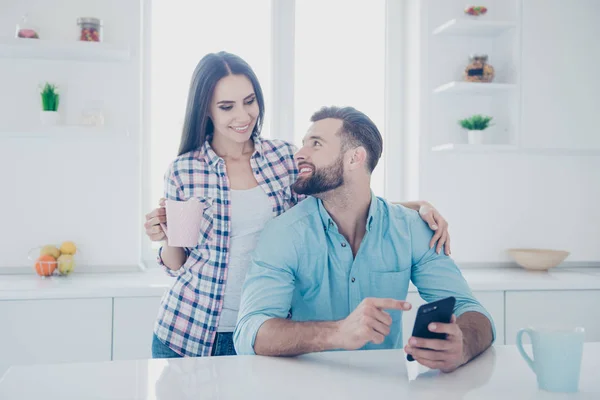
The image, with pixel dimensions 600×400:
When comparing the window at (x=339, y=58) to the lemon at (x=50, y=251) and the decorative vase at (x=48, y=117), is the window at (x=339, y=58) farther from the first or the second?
the lemon at (x=50, y=251)

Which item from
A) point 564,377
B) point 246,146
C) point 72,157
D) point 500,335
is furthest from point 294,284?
point 72,157

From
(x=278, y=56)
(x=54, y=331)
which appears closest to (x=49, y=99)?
(x=54, y=331)

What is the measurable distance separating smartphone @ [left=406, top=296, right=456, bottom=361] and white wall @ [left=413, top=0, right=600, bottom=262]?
2098 mm

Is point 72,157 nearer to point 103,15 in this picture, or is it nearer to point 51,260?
point 51,260

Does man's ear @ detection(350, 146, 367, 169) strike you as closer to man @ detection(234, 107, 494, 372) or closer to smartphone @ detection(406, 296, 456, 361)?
man @ detection(234, 107, 494, 372)

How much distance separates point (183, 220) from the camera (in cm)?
150

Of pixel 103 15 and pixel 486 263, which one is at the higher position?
pixel 103 15

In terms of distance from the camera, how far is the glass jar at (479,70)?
3100 mm

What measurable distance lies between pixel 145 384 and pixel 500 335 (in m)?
1.98

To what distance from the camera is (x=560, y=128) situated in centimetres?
314

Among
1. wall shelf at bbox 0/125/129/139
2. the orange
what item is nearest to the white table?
the orange

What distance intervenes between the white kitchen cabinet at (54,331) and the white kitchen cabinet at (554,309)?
1689 mm

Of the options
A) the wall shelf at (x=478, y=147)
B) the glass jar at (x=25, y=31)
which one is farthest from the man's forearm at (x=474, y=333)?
the glass jar at (x=25, y=31)

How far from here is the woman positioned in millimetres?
1730
